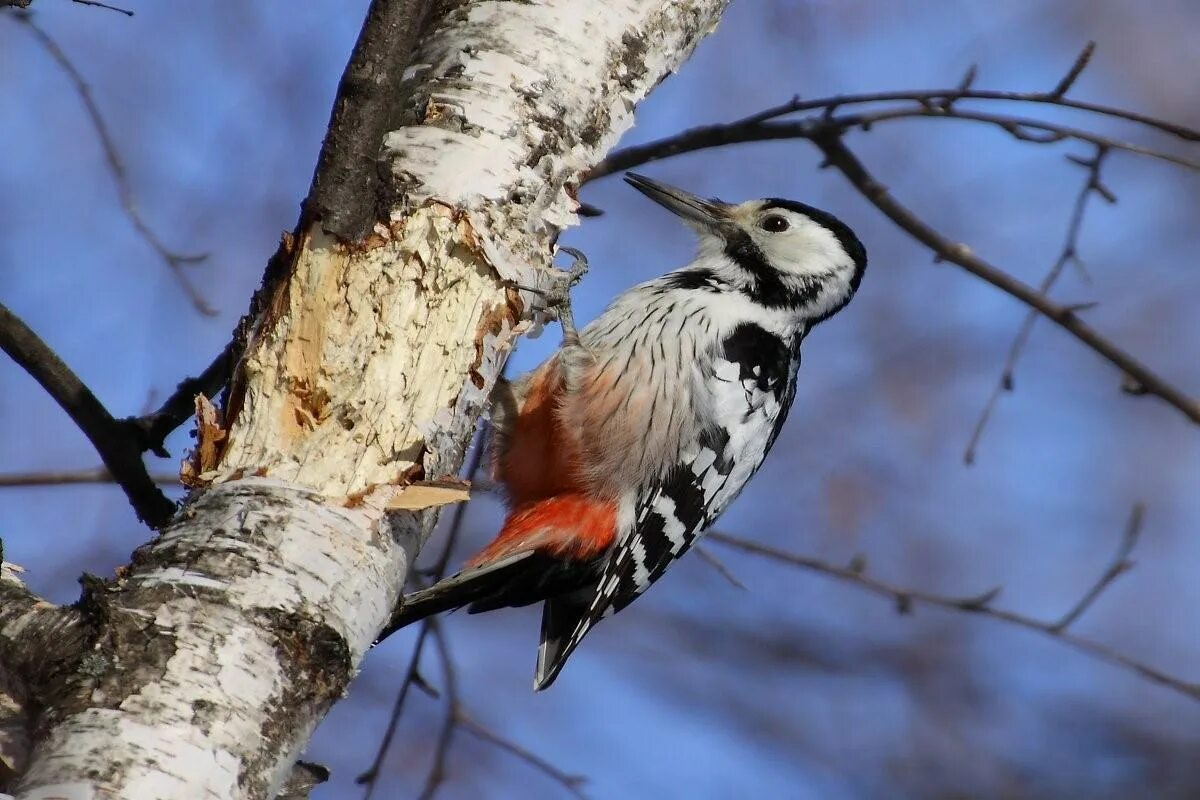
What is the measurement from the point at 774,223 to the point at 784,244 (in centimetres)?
9

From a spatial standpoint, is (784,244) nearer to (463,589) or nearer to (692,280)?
(692,280)

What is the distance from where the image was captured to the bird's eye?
454 cm

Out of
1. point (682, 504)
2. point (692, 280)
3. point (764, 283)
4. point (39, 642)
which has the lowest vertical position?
point (39, 642)

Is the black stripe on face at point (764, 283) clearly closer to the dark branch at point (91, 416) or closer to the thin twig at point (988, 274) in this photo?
the thin twig at point (988, 274)

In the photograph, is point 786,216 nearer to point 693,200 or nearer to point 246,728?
point 693,200

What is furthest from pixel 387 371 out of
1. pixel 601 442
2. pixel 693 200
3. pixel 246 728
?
pixel 693 200

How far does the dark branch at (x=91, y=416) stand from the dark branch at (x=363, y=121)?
61 centimetres

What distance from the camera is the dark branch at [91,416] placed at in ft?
8.56

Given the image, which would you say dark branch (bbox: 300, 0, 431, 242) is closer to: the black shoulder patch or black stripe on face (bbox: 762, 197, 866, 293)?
the black shoulder patch

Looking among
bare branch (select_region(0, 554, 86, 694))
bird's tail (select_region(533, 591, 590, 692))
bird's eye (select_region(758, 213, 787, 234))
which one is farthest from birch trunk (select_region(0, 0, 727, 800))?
bird's eye (select_region(758, 213, 787, 234))

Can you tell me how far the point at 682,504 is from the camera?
13.0 ft

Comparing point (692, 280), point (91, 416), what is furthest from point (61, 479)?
point (692, 280)

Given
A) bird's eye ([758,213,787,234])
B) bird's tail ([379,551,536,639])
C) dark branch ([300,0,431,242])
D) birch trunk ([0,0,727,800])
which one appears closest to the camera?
birch trunk ([0,0,727,800])

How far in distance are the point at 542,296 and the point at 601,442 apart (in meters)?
1.13
